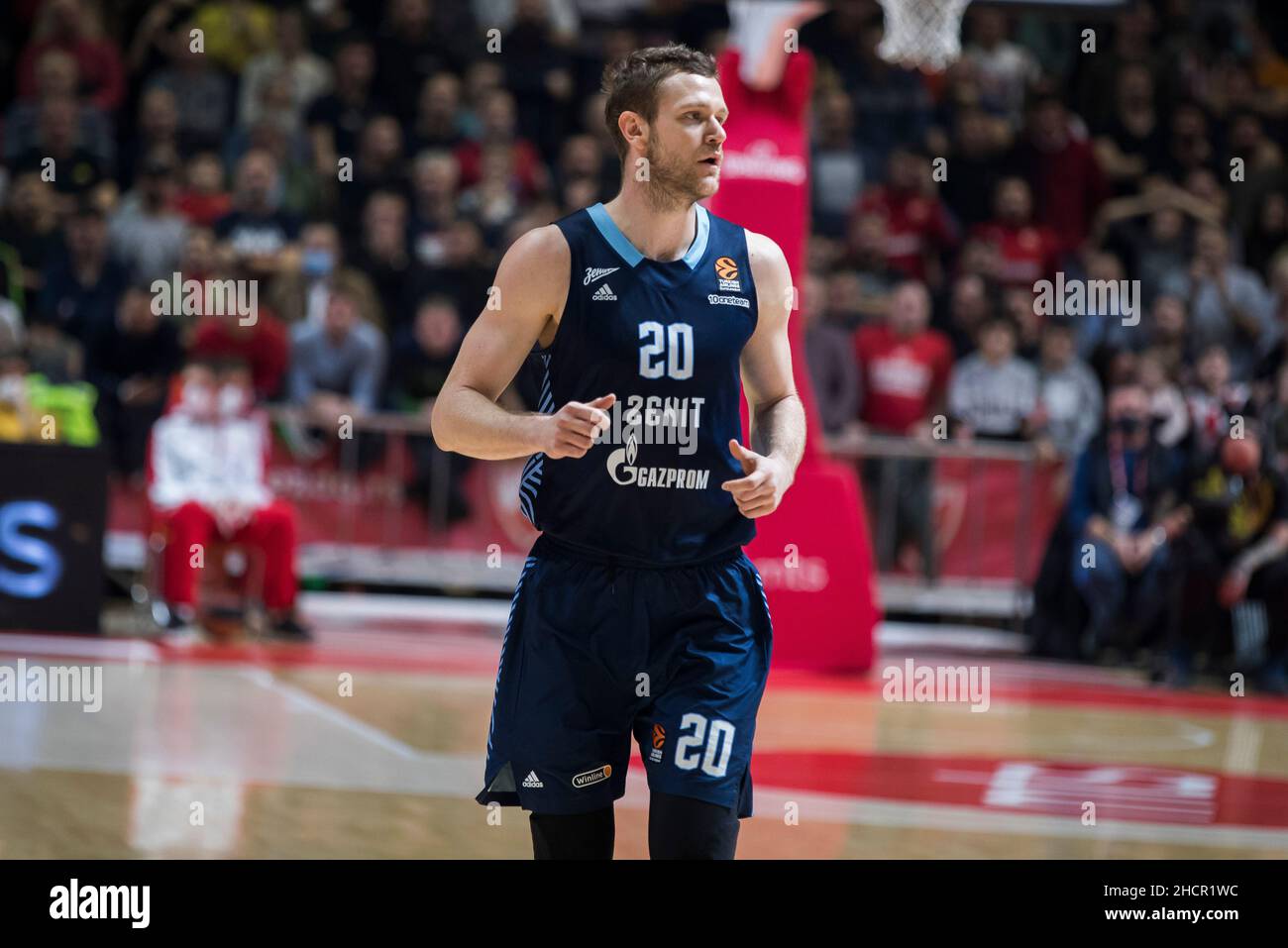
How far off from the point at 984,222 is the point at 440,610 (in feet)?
18.9

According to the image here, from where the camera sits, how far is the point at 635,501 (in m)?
4.08

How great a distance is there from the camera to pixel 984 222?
50.2 feet

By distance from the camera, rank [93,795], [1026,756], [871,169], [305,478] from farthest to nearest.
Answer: [871,169]
[305,478]
[1026,756]
[93,795]

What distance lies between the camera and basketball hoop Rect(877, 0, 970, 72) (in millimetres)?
10172

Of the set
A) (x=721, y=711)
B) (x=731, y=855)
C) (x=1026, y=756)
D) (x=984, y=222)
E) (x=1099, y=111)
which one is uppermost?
(x=1099, y=111)

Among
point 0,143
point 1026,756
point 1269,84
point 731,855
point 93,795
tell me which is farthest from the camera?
point 1269,84

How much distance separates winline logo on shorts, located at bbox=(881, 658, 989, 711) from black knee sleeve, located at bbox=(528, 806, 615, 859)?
21.3 ft

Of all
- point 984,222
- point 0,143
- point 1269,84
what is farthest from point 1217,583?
point 0,143

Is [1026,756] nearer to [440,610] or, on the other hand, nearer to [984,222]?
[440,610]

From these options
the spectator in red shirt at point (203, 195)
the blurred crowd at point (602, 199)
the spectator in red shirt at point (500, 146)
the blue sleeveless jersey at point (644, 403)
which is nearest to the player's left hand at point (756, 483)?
the blue sleeveless jersey at point (644, 403)

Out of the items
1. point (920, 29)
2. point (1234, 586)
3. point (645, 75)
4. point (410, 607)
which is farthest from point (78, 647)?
point (645, 75)

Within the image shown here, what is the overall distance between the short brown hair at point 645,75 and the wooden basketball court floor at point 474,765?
9.47ft

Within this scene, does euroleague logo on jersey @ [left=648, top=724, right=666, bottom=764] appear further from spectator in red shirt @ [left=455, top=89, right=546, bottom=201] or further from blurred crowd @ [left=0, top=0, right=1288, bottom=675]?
spectator in red shirt @ [left=455, top=89, right=546, bottom=201]

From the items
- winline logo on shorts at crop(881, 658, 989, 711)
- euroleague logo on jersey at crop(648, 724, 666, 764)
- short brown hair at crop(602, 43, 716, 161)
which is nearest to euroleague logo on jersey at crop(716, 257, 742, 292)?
short brown hair at crop(602, 43, 716, 161)
